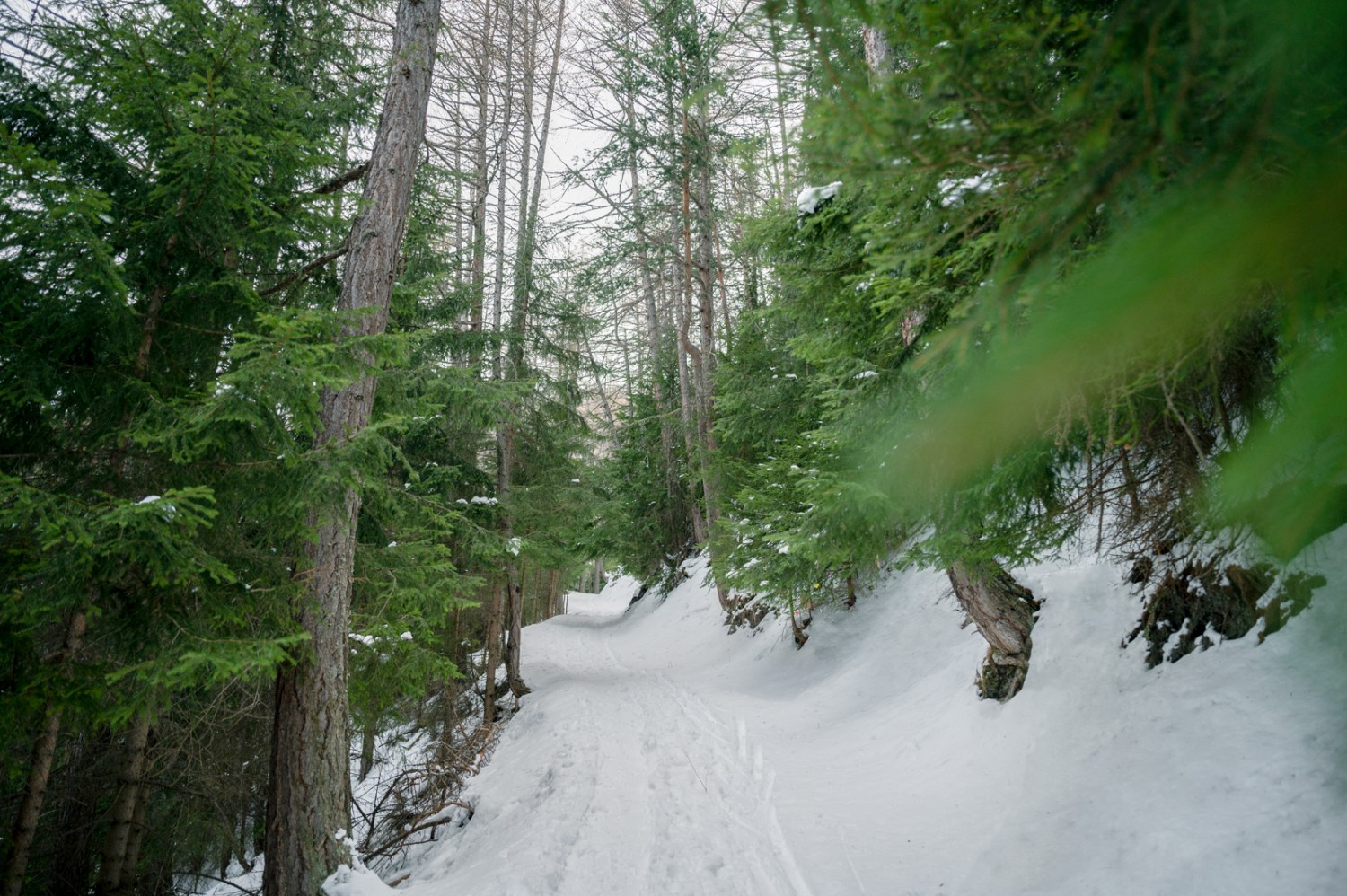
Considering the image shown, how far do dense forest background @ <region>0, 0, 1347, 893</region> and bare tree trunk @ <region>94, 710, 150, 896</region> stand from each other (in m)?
0.05

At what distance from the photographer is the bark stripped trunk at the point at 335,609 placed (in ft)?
14.8

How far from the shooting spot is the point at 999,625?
18.2 ft

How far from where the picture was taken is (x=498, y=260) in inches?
445

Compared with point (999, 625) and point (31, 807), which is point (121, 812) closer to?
point (31, 807)

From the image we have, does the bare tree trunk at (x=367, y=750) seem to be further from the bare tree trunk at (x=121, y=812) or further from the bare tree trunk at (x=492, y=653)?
the bare tree trunk at (x=121, y=812)

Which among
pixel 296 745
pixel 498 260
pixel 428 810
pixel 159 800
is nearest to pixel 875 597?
pixel 428 810

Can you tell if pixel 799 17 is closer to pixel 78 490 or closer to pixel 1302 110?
pixel 1302 110

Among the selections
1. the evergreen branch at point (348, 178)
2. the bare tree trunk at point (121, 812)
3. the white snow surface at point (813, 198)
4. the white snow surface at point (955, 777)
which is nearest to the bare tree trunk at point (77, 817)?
the bare tree trunk at point (121, 812)

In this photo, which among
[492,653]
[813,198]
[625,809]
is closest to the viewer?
[813,198]

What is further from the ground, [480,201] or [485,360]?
[480,201]

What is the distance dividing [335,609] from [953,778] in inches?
210

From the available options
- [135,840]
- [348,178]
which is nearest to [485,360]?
[348,178]

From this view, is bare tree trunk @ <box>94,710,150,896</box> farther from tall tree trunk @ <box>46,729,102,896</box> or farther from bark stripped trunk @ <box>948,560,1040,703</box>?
bark stripped trunk @ <box>948,560,1040,703</box>

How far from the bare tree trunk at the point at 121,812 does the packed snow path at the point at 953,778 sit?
8.35 feet
